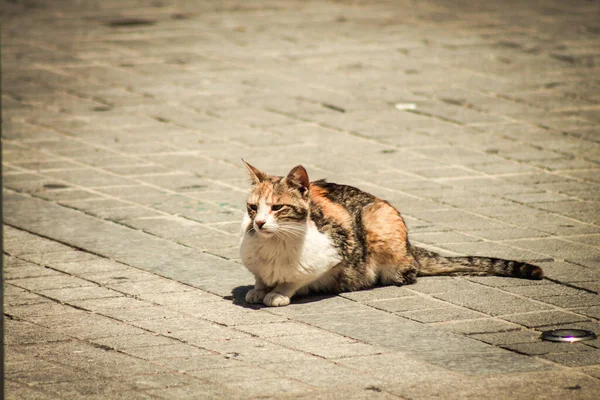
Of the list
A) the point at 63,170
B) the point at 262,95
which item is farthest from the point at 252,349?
the point at 262,95

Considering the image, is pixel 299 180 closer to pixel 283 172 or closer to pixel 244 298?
pixel 244 298

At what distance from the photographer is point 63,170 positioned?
28.3 feet

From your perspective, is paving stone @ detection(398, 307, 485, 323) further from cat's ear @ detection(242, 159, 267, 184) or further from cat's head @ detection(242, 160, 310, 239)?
cat's ear @ detection(242, 159, 267, 184)

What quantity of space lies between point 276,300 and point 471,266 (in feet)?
4.23

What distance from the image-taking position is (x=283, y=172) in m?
8.32

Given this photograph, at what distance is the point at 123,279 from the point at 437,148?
3.79 metres

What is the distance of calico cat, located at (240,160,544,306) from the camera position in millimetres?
5617

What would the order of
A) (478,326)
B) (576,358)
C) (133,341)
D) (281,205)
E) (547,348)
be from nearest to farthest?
(576,358)
(547,348)
(133,341)
(478,326)
(281,205)

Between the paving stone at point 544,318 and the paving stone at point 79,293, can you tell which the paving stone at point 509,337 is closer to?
the paving stone at point 544,318

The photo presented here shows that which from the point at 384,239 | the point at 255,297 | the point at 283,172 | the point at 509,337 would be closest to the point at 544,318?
the point at 509,337

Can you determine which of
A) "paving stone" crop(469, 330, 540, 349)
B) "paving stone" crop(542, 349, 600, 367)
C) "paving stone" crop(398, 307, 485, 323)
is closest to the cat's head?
"paving stone" crop(398, 307, 485, 323)

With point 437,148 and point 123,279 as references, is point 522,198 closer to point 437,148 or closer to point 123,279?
point 437,148

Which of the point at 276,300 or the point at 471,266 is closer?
the point at 276,300

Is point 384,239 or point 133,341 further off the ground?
point 384,239
